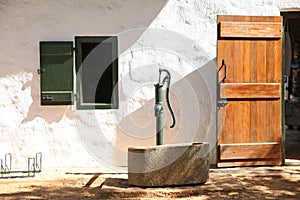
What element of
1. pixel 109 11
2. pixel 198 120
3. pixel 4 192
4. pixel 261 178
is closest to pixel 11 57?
pixel 109 11

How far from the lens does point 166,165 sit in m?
4.79

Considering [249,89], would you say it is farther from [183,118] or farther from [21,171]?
[21,171]

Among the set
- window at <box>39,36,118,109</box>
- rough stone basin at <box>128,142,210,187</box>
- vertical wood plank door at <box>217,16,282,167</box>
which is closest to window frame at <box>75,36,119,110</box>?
window at <box>39,36,118,109</box>

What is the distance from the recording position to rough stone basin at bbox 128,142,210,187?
4.78 metres

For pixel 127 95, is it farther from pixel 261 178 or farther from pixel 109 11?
pixel 261 178

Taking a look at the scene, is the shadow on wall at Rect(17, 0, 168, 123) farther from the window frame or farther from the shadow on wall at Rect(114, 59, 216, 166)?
the shadow on wall at Rect(114, 59, 216, 166)

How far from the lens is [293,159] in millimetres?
6527

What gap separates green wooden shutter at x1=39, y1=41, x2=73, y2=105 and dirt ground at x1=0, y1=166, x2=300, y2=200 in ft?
2.97

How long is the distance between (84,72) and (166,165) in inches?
81.7

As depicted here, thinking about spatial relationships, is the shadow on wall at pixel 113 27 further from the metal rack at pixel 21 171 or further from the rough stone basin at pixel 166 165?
the rough stone basin at pixel 166 165

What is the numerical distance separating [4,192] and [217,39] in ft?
9.77

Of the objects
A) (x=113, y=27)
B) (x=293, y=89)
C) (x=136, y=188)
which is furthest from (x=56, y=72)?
(x=293, y=89)

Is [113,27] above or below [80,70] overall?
above

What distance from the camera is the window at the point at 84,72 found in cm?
597
